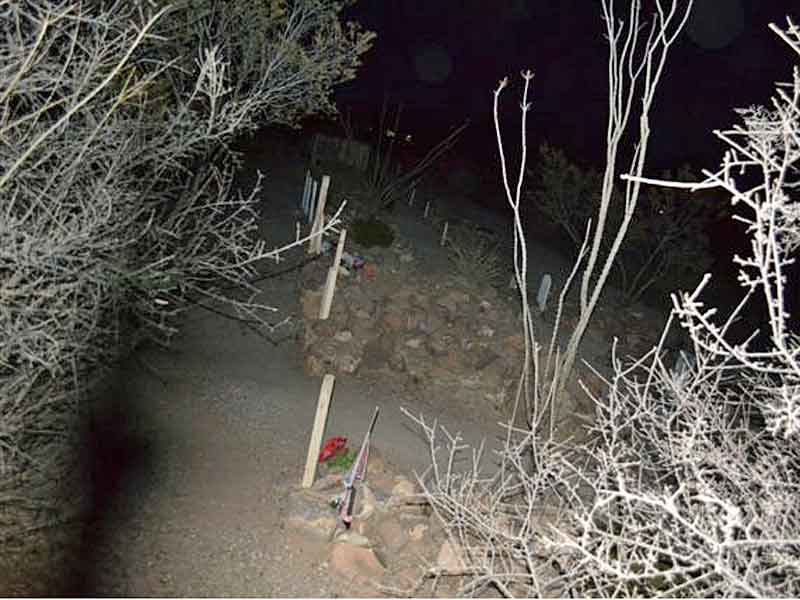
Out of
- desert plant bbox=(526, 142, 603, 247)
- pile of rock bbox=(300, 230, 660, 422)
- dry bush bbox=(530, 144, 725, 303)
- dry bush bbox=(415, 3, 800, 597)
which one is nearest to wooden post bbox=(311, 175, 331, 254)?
pile of rock bbox=(300, 230, 660, 422)

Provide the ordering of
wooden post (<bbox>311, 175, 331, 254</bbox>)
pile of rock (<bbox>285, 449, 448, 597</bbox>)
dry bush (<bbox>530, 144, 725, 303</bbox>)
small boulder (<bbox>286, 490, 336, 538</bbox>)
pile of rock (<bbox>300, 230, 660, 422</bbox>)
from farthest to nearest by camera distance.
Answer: dry bush (<bbox>530, 144, 725, 303</bbox>)
wooden post (<bbox>311, 175, 331, 254</bbox>)
pile of rock (<bbox>300, 230, 660, 422</bbox>)
small boulder (<bbox>286, 490, 336, 538</bbox>)
pile of rock (<bbox>285, 449, 448, 597</bbox>)

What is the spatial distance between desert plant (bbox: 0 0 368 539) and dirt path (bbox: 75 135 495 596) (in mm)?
650

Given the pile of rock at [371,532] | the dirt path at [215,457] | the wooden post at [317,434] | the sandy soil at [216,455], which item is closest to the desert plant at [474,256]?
the sandy soil at [216,455]

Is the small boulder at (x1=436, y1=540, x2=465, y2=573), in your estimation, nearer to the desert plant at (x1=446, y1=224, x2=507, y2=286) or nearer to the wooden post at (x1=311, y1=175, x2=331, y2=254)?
the wooden post at (x1=311, y1=175, x2=331, y2=254)

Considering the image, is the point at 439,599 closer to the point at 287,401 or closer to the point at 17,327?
the point at 17,327

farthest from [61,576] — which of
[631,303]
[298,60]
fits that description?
[631,303]

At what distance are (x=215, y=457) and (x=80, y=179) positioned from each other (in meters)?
3.43

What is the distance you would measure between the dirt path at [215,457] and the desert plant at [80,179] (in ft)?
2.13

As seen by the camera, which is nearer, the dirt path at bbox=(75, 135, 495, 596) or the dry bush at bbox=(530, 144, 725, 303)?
the dirt path at bbox=(75, 135, 495, 596)

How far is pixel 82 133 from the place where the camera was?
5.29 metres

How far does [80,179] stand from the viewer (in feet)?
18.7

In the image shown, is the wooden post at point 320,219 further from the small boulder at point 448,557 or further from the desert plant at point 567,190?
the small boulder at point 448,557

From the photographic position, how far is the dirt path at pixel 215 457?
5.75 m

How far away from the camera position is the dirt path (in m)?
5.75
